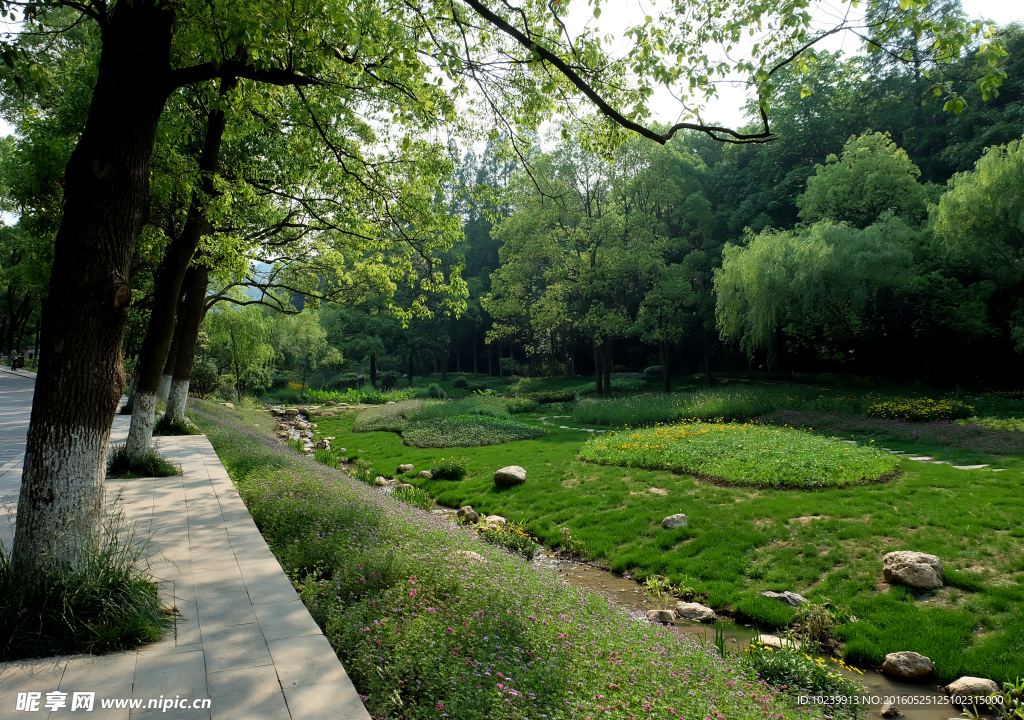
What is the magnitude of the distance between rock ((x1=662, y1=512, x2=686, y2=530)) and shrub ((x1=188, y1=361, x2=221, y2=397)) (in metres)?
23.8

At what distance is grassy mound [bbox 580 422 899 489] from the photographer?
958 centimetres

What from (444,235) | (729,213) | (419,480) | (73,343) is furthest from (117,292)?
(729,213)

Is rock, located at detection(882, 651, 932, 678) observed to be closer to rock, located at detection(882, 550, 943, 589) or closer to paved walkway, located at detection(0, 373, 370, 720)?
rock, located at detection(882, 550, 943, 589)

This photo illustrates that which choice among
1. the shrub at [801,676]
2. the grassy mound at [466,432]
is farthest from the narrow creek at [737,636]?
the grassy mound at [466,432]

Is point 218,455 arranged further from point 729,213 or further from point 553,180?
point 729,213

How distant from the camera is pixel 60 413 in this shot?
390 centimetres

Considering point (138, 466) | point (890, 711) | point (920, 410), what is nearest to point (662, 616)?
point (890, 711)

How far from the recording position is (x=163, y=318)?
9.56 m

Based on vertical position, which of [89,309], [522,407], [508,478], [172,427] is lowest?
[508,478]

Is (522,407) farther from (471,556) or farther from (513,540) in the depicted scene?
(471,556)

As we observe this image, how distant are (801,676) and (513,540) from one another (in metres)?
4.36

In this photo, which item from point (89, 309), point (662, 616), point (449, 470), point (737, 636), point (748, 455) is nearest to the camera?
point (89, 309)

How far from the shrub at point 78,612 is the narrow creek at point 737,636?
3.81m

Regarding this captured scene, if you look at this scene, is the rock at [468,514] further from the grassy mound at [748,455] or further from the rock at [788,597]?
the rock at [788,597]
